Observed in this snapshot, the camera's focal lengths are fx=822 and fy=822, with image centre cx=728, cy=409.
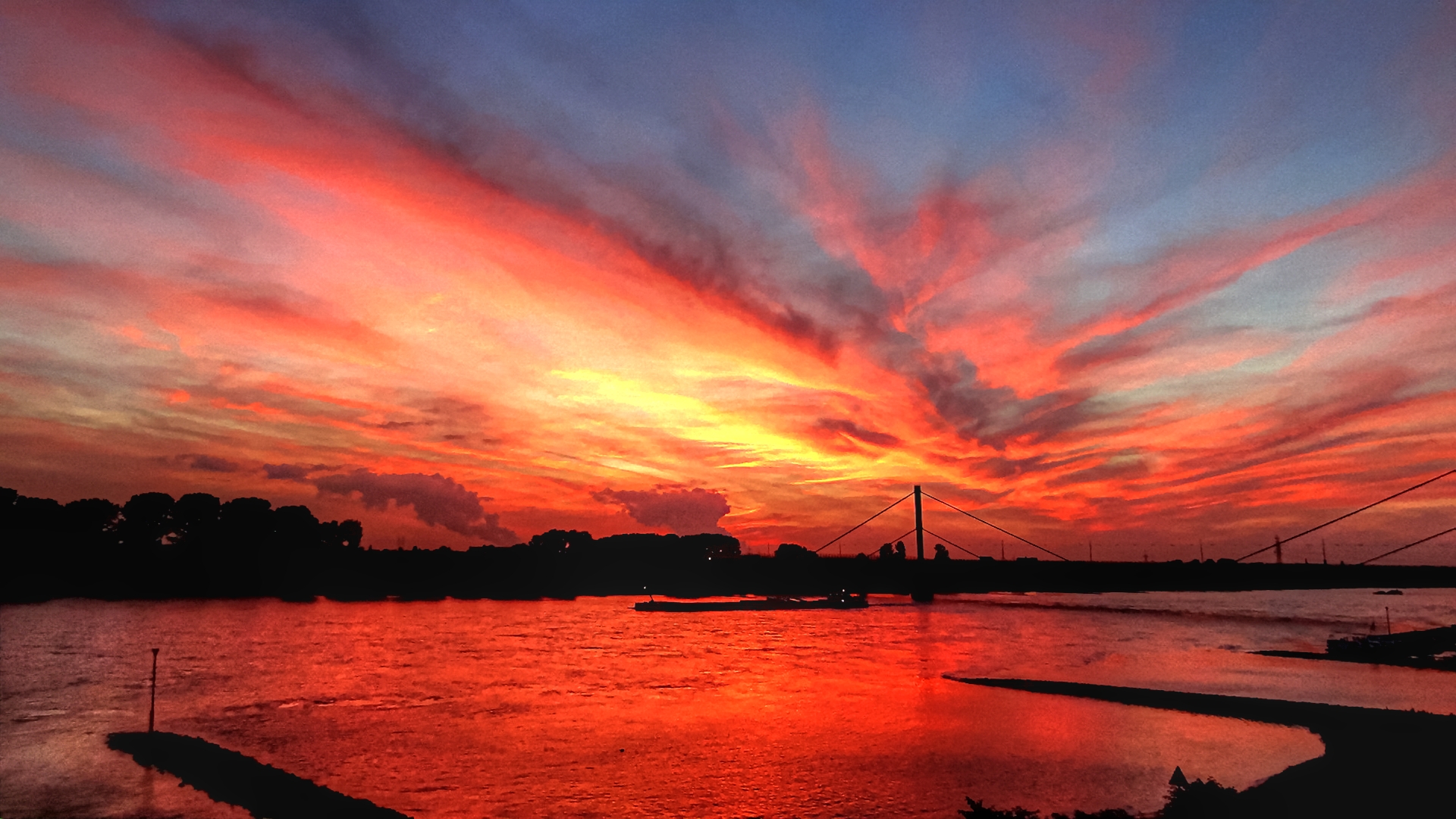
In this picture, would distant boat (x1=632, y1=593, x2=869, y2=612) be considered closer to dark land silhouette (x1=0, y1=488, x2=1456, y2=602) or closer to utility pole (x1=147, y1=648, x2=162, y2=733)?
dark land silhouette (x1=0, y1=488, x2=1456, y2=602)

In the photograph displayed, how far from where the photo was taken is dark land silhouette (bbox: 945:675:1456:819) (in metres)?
18.2

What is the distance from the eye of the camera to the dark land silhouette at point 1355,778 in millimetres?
18156

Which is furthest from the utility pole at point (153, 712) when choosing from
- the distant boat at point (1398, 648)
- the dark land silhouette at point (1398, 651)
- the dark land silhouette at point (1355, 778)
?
the distant boat at point (1398, 648)

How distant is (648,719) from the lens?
4009 centimetres

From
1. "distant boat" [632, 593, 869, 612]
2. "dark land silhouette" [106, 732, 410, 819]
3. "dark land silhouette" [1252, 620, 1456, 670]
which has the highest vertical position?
"dark land silhouette" [106, 732, 410, 819]

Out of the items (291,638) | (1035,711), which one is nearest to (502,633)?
(291,638)

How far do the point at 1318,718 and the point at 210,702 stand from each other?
52606 millimetres

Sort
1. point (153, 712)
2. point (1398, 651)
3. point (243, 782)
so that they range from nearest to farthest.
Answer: point (243, 782), point (153, 712), point (1398, 651)

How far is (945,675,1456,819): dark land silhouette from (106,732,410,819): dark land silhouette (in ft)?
48.0

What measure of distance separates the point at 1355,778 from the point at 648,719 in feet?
92.3

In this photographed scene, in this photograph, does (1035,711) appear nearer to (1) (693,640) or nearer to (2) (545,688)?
(2) (545,688)

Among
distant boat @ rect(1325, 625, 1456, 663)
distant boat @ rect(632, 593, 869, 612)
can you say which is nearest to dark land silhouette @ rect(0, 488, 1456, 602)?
distant boat @ rect(632, 593, 869, 612)

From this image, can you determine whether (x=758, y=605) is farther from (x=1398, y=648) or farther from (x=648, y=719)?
(x=648, y=719)

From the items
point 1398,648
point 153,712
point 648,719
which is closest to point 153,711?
point 153,712
